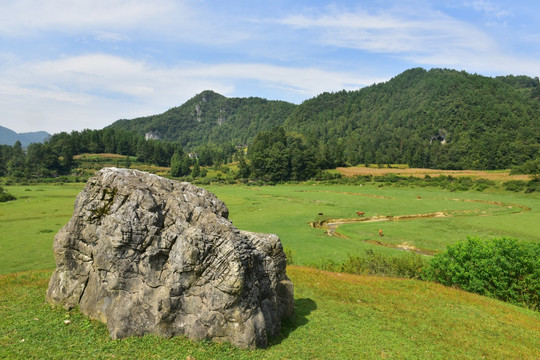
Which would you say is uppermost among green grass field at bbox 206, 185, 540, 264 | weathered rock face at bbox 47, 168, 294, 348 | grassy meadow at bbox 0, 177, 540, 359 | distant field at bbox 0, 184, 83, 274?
weathered rock face at bbox 47, 168, 294, 348

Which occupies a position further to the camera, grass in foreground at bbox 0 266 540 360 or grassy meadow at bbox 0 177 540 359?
grassy meadow at bbox 0 177 540 359

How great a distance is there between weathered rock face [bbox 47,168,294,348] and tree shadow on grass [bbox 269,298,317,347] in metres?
0.37

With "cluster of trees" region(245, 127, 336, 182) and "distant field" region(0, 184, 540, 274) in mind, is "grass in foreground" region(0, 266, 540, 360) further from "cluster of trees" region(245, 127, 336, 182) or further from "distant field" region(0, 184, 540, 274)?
"cluster of trees" region(245, 127, 336, 182)

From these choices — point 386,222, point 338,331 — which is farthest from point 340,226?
point 338,331

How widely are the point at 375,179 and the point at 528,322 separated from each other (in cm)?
11438

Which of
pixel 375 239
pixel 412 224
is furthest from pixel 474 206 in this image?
pixel 375 239

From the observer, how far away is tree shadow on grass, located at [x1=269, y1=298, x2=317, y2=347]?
1416cm

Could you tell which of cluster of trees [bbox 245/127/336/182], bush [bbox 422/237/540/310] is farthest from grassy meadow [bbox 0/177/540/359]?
cluster of trees [bbox 245/127/336/182]

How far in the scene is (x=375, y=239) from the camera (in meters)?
45.7

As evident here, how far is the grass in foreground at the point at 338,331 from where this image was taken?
1240 cm

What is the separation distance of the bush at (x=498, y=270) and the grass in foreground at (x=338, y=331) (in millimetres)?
2326

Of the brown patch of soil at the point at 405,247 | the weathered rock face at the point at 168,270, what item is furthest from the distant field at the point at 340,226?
the weathered rock face at the point at 168,270

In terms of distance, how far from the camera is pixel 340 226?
55.2m

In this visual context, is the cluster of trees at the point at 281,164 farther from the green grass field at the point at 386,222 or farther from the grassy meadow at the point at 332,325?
the grassy meadow at the point at 332,325
